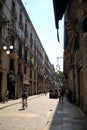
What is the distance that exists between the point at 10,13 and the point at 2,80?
10652 mm

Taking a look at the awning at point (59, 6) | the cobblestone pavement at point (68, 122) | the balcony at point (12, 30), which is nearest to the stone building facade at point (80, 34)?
the cobblestone pavement at point (68, 122)

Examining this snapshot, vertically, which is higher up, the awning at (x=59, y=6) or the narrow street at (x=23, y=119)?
the awning at (x=59, y=6)

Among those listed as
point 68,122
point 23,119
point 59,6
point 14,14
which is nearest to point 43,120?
point 23,119

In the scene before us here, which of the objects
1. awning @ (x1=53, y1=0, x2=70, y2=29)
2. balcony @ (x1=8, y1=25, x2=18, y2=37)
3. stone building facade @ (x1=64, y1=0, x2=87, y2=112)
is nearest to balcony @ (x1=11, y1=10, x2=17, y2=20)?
balcony @ (x1=8, y1=25, x2=18, y2=37)

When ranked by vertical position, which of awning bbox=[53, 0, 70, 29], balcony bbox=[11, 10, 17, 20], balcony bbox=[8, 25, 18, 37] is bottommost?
awning bbox=[53, 0, 70, 29]

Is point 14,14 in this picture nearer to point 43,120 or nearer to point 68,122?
point 43,120

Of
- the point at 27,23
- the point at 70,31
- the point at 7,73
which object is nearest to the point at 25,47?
the point at 27,23

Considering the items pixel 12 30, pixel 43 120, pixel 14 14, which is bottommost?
pixel 43 120

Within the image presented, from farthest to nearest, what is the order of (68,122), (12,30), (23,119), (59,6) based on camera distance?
Result: (12,30) → (23,119) → (68,122) → (59,6)

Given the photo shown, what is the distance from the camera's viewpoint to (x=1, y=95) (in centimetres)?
3344

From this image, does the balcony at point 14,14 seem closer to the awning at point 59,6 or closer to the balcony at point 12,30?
the balcony at point 12,30

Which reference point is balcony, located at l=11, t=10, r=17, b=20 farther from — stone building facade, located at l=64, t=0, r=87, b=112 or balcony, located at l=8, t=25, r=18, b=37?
stone building facade, located at l=64, t=0, r=87, b=112

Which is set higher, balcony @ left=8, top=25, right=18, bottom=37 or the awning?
balcony @ left=8, top=25, right=18, bottom=37

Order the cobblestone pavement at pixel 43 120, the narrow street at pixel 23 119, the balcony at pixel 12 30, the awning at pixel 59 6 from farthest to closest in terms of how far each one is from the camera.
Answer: the balcony at pixel 12 30, the narrow street at pixel 23 119, the cobblestone pavement at pixel 43 120, the awning at pixel 59 6
